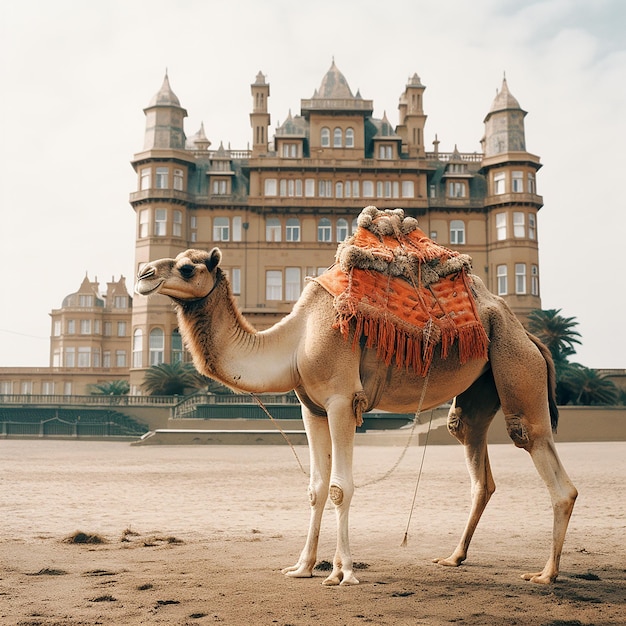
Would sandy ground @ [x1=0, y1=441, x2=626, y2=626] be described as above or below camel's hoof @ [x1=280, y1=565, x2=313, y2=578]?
below

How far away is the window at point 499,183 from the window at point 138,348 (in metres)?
29.1

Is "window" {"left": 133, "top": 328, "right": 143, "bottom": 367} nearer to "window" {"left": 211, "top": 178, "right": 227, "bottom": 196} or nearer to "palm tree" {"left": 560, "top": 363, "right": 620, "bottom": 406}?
"window" {"left": 211, "top": 178, "right": 227, "bottom": 196}

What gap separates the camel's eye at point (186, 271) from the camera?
21.4 ft

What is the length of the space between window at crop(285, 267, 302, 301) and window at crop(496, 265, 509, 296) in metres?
15.0

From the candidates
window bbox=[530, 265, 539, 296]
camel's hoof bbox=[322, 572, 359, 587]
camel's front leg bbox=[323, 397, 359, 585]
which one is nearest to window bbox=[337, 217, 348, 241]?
window bbox=[530, 265, 539, 296]

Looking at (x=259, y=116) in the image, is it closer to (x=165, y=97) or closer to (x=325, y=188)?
(x=165, y=97)

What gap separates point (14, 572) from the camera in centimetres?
645

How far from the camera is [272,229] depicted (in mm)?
62625

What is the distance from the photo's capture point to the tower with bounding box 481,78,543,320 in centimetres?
6112

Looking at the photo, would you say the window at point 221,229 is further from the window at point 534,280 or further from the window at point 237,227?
the window at point 534,280

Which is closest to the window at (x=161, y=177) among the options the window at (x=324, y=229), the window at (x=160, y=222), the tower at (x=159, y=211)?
the tower at (x=159, y=211)

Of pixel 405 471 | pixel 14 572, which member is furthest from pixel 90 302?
pixel 14 572

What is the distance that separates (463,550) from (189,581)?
243 centimetres

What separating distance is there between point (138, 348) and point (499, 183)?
99.0 feet
